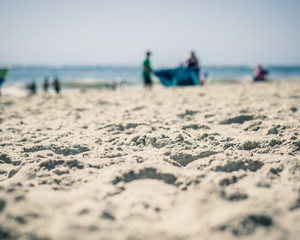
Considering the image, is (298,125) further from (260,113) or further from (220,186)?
(220,186)

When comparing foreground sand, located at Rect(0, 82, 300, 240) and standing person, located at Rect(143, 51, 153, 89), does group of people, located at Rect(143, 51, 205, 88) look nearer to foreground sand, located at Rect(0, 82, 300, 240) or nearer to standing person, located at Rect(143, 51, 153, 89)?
standing person, located at Rect(143, 51, 153, 89)

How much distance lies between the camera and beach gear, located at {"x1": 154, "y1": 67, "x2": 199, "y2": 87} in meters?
8.03

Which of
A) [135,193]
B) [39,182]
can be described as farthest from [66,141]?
[135,193]

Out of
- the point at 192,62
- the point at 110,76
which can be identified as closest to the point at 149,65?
the point at 192,62

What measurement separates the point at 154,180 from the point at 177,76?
6.84 m

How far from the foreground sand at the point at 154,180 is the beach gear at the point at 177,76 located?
16.3ft

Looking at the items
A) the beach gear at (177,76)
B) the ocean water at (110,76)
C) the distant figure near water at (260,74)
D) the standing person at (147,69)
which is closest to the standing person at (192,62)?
the beach gear at (177,76)

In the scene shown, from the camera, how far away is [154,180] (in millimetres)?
1717

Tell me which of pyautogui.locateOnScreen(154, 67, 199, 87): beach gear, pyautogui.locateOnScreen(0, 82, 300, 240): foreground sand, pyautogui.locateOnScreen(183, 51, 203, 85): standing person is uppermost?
pyautogui.locateOnScreen(183, 51, 203, 85): standing person

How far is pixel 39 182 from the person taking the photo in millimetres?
1705

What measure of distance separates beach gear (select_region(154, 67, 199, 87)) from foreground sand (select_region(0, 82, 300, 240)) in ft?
16.3

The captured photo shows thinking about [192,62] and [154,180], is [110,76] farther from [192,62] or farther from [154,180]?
[154,180]

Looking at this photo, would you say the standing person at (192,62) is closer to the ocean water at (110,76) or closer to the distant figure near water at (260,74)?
the distant figure near water at (260,74)

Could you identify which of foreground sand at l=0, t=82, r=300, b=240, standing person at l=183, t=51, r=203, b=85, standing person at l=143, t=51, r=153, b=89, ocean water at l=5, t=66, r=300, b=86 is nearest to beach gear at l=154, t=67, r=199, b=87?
standing person at l=183, t=51, r=203, b=85
